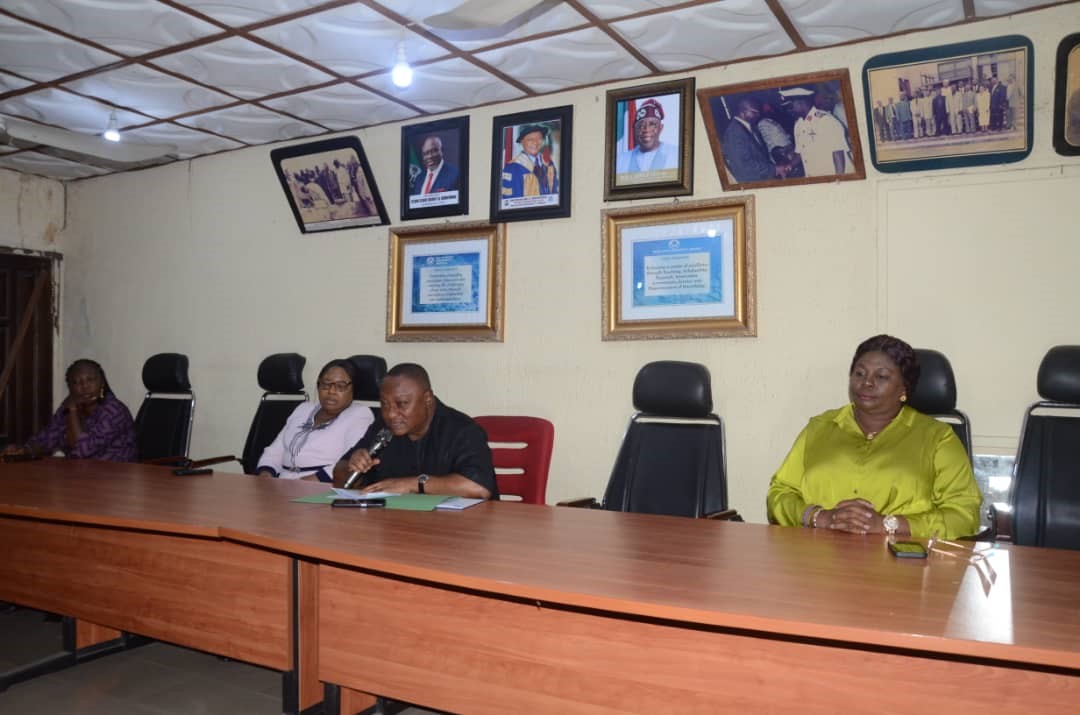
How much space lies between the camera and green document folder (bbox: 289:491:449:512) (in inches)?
94.3

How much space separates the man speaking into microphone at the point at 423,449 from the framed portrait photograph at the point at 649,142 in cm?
144

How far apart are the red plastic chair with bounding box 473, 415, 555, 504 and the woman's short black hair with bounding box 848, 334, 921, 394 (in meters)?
1.18

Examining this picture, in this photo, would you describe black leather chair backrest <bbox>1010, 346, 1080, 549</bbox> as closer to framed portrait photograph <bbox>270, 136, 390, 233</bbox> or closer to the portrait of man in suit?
the portrait of man in suit

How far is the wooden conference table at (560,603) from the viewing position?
1.39 m

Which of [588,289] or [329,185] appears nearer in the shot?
[588,289]

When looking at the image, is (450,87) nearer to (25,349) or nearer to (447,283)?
(447,283)

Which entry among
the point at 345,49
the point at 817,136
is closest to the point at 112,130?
the point at 345,49

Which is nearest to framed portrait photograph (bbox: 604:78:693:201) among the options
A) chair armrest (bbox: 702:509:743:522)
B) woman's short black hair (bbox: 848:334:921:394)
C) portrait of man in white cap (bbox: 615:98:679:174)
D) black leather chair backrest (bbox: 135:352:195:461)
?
portrait of man in white cap (bbox: 615:98:679:174)

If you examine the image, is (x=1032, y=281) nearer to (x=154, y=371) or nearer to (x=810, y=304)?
(x=810, y=304)

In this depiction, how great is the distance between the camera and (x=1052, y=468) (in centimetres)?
254

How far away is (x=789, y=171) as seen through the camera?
3.34 m

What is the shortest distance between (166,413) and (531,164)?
8.16 feet

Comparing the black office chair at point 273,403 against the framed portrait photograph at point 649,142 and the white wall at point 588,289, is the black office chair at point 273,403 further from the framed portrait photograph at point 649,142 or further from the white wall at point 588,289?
the framed portrait photograph at point 649,142

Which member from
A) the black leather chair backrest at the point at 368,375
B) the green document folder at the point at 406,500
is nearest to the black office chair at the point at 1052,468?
the green document folder at the point at 406,500
